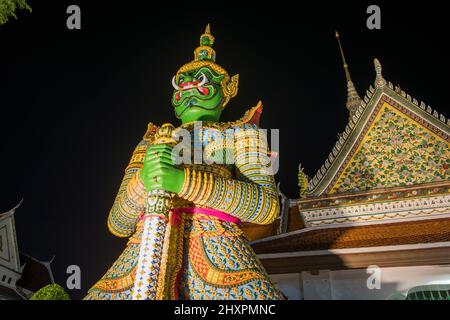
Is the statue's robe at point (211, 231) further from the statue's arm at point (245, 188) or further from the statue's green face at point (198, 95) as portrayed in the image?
the statue's green face at point (198, 95)

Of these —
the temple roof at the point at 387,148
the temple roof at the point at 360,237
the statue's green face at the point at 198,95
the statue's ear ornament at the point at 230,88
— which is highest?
the temple roof at the point at 387,148

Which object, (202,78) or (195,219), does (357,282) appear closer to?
(195,219)

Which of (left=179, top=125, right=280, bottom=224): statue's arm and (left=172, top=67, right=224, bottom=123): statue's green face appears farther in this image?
(left=172, top=67, right=224, bottom=123): statue's green face

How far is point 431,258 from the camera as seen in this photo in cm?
394

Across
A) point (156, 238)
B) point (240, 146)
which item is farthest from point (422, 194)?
point (156, 238)

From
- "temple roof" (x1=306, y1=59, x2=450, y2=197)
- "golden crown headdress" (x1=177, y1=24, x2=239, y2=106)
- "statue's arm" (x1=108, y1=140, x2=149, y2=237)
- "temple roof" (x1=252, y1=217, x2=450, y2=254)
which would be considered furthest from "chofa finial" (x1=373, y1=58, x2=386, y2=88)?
"statue's arm" (x1=108, y1=140, x2=149, y2=237)

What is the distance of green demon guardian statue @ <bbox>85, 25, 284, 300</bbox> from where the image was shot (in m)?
1.95

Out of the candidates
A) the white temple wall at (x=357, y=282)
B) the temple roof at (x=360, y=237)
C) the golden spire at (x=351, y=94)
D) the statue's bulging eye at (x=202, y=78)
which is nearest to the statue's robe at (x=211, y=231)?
the statue's bulging eye at (x=202, y=78)

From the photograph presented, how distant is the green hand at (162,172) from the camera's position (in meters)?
2.06

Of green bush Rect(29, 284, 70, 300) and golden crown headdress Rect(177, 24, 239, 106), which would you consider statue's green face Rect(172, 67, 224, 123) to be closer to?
golden crown headdress Rect(177, 24, 239, 106)

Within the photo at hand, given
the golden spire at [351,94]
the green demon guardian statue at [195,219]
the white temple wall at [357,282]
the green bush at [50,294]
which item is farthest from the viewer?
the golden spire at [351,94]

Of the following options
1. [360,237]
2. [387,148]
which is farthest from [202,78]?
[387,148]

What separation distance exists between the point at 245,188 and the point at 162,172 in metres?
0.53
